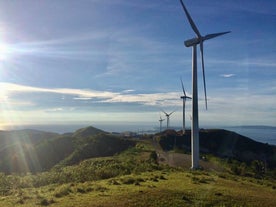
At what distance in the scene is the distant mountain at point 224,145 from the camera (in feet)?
316

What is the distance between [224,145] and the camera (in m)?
107

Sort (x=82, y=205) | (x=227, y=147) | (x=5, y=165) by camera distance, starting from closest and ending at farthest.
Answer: (x=82, y=205), (x=5, y=165), (x=227, y=147)

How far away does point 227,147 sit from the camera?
107 meters

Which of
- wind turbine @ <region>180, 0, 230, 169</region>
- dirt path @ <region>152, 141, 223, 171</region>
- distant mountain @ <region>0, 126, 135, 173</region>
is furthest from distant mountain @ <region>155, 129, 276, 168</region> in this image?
wind turbine @ <region>180, 0, 230, 169</region>

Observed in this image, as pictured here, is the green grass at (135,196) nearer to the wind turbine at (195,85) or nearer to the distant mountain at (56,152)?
the wind turbine at (195,85)

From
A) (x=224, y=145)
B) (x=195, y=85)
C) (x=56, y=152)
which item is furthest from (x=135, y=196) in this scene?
(x=224, y=145)

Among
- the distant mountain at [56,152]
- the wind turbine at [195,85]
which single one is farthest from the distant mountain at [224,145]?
the wind turbine at [195,85]

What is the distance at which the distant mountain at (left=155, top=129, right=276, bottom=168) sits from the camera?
96188 millimetres

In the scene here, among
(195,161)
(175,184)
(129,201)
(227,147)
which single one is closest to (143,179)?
(175,184)

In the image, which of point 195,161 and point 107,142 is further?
point 107,142

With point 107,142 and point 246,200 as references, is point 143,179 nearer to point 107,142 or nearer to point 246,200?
point 246,200

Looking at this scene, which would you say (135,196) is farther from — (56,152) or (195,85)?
(56,152)

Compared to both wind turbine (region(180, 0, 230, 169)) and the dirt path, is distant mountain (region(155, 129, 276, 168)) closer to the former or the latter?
the dirt path

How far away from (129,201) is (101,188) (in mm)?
4115
